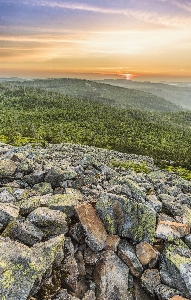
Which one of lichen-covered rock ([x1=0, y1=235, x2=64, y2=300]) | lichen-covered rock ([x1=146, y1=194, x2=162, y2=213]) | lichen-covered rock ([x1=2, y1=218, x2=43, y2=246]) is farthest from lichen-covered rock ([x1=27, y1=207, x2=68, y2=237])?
lichen-covered rock ([x1=146, y1=194, x2=162, y2=213])

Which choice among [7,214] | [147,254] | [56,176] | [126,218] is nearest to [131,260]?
[147,254]

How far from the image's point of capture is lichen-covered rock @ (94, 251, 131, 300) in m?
12.4

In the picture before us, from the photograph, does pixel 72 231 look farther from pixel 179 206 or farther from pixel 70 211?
pixel 179 206

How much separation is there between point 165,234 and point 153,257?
1.67m

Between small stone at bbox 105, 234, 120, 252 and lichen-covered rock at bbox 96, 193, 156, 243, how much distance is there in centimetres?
28

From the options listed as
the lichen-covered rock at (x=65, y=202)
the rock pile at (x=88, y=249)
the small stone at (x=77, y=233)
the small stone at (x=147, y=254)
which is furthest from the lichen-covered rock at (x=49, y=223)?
the small stone at (x=147, y=254)

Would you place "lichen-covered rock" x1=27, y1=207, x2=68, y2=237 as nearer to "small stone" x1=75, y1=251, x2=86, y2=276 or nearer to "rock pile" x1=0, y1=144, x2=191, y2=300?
"rock pile" x1=0, y1=144, x2=191, y2=300

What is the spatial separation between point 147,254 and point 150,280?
1254mm

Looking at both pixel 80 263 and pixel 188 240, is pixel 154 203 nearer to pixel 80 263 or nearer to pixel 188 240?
pixel 188 240

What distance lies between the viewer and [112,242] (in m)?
13.9

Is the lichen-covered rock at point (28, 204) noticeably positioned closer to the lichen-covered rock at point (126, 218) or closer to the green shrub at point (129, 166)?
the lichen-covered rock at point (126, 218)

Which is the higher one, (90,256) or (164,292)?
(90,256)

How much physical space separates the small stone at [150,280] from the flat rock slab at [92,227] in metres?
2.66

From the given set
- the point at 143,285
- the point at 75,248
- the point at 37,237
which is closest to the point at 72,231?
the point at 75,248
